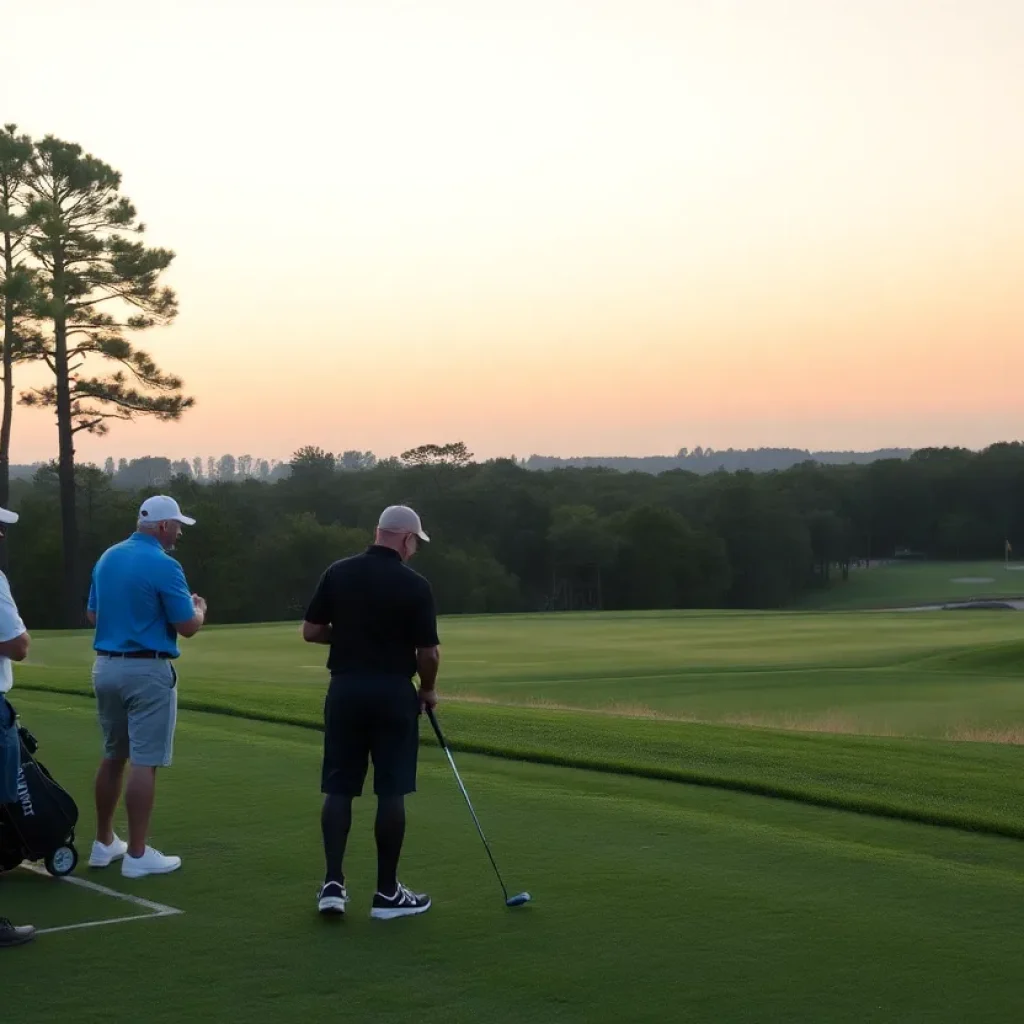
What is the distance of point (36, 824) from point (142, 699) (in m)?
0.89

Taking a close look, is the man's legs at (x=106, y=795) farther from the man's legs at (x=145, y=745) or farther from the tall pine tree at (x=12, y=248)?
the tall pine tree at (x=12, y=248)

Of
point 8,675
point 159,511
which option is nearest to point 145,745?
point 8,675

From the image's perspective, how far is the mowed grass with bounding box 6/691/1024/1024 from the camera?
5.67 meters

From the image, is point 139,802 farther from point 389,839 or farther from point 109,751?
point 389,839

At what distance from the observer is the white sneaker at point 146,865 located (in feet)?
25.4

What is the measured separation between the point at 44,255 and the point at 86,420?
582 centimetres

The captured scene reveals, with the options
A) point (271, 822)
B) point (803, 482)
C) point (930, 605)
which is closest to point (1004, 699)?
point (271, 822)

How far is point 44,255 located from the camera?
48031 millimetres

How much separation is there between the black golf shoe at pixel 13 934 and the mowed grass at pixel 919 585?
87.2 metres

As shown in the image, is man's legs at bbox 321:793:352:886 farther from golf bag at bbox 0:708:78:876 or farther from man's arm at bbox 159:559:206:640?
golf bag at bbox 0:708:78:876

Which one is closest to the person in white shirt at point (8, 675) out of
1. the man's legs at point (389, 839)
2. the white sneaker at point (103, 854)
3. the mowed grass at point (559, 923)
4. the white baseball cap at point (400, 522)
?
the mowed grass at point (559, 923)

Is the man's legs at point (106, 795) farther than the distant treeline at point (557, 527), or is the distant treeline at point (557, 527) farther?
the distant treeline at point (557, 527)

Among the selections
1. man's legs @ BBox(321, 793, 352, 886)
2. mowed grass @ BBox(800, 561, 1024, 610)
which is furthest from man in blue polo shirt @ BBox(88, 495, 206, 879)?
mowed grass @ BBox(800, 561, 1024, 610)

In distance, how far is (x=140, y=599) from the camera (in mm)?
7641
